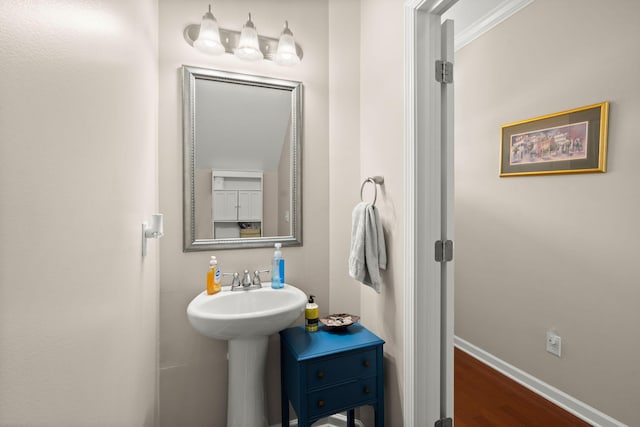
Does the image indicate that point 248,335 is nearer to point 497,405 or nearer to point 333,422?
point 333,422

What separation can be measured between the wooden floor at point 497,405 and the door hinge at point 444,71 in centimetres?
190

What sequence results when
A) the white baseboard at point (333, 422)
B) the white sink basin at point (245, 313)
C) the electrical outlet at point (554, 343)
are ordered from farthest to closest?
the electrical outlet at point (554, 343), the white baseboard at point (333, 422), the white sink basin at point (245, 313)

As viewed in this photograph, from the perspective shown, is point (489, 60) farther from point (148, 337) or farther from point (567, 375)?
point (148, 337)

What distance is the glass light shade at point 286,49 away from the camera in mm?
1716

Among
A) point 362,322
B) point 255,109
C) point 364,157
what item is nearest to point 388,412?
point 362,322

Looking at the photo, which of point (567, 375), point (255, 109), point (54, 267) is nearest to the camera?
point (54, 267)

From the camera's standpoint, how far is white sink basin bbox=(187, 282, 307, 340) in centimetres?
131

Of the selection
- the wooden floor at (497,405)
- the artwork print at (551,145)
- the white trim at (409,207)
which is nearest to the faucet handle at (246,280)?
the white trim at (409,207)

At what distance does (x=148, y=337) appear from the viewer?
1.37m

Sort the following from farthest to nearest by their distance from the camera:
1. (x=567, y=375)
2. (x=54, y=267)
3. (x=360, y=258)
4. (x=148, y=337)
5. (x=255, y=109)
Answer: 1. (x=567, y=375)
2. (x=255, y=109)
3. (x=360, y=258)
4. (x=148, y=337)
5. (x=54, y=267)

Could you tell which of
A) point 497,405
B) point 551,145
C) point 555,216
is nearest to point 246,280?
point 497,405

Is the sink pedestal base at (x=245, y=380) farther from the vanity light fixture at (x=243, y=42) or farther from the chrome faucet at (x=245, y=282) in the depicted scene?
the vanity light fixture at (x=243, y=42)

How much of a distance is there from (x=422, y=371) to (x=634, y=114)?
169cm

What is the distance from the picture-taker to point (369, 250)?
5.08ft
